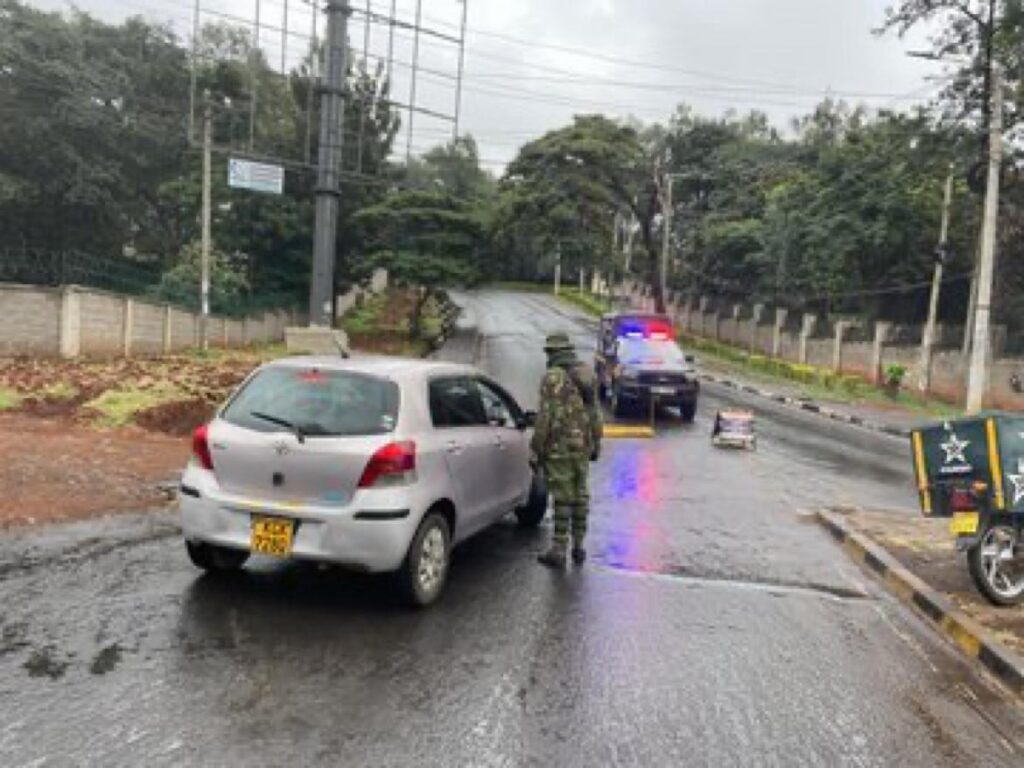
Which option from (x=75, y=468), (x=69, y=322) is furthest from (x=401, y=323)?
(x=75, y=468)

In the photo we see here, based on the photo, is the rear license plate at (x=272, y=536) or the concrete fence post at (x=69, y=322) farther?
the concrete fence post at (x=69, y=322)

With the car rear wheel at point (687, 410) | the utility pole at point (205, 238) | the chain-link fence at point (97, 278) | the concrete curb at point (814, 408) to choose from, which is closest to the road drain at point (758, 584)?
the car rear wheel at point (687, 410)

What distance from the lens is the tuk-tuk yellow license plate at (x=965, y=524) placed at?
714 cm

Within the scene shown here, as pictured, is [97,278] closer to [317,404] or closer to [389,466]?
[317,404]

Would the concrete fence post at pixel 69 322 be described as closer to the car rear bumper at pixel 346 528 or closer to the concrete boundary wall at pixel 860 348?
the car rear bumper at pixel 346 528

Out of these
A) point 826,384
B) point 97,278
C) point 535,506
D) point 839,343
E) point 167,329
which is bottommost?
point 826,384

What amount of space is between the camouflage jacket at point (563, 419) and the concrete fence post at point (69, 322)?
17504mm

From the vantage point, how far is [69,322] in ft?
71.6

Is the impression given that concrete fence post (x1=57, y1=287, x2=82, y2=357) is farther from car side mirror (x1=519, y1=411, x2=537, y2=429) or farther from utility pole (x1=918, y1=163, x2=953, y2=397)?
utility pole (x1=918, y1=163, x2=953, y2=397)

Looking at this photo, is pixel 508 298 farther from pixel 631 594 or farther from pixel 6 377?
pixel 631 594

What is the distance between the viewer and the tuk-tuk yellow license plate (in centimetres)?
714

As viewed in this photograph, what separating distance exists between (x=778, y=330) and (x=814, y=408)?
20038 millimetres

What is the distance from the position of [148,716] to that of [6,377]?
14585mm

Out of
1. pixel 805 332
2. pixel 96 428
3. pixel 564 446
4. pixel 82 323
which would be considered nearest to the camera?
pixel 564 446
